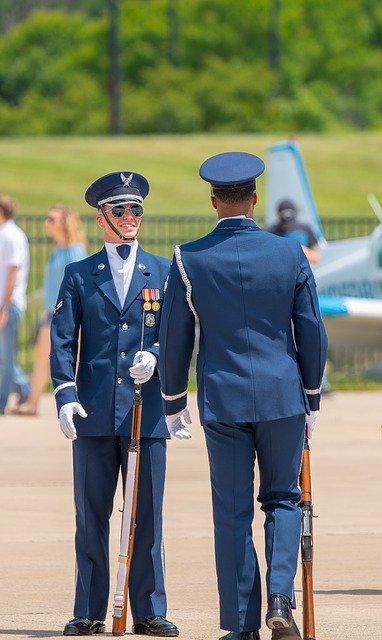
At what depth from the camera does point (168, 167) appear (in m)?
44.0

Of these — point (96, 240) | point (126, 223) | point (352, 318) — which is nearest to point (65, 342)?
point (126, 223)

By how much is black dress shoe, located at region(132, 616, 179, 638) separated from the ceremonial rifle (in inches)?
3.9

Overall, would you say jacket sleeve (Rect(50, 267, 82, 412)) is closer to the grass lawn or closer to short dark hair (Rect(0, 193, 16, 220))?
short dark hair (Rect(0, 193, 16, 220))

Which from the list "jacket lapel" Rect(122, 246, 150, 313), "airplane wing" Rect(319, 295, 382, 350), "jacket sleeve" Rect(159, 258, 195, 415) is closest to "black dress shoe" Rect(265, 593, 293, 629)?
"jacket sleeve" Rect(159, 258, 195, 415)

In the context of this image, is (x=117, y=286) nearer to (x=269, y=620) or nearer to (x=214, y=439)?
(x=214, y=439)

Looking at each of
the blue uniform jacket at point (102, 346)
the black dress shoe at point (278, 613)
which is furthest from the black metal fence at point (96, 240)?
the black dress shoe at point (278, 613)

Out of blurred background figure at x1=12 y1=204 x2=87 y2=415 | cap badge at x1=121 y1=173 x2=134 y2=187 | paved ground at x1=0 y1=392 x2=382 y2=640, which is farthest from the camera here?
blurred background figure at x1=12 y1=204 x2=87 y2=415

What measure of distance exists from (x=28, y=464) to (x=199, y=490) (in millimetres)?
1757

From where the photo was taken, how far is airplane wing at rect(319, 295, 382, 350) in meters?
17.8

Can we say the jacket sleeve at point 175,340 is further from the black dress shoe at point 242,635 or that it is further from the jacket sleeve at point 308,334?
the black dress shoe at point 242,635

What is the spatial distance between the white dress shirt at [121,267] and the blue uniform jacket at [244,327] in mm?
567

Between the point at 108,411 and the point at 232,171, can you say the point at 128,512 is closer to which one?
the point at 108,411

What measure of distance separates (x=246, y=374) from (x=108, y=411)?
2.32ft

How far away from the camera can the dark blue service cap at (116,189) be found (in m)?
6.46
